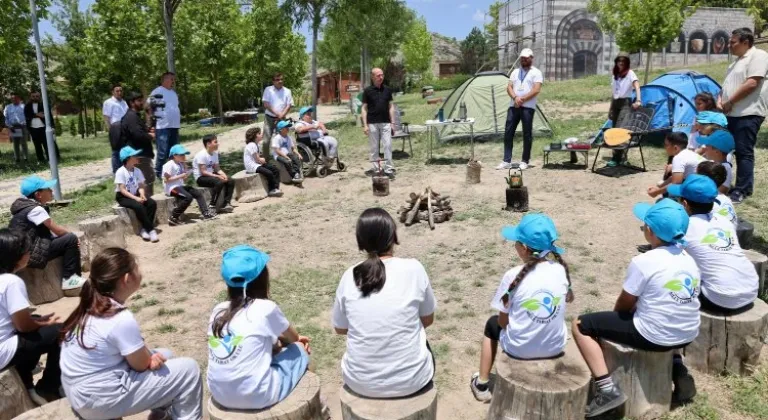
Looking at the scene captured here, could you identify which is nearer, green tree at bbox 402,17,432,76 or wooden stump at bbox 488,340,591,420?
wooden stump at bbox 488,340,591,420

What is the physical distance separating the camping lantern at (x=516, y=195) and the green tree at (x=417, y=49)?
130ft

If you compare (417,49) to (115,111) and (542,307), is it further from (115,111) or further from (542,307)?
(542,307)

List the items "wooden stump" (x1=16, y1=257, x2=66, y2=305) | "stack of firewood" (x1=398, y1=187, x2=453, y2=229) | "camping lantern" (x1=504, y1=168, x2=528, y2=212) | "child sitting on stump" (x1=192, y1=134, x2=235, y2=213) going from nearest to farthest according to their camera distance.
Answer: "wooden stump" (x1=16, y1=257, x2=66, y2=305) < "stack of firewood" (x1=398, y1=187, x2=453, y2=229) < "camping lantern" (x1=504, y1=168, x2=528, y2=212) < "child sitting on stump" (x1=192, y1=134, x2=235, y2=213)

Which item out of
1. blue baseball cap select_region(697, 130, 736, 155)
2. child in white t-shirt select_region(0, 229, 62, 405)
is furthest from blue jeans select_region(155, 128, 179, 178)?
blue baseball cap select_region(697, 130, 736, 155)

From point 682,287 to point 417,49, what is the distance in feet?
148

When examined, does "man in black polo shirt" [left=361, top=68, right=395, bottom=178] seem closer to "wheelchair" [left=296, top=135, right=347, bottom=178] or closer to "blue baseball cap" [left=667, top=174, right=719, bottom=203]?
"wheelchair" [left=296, top=135, right=347, bottom=178]

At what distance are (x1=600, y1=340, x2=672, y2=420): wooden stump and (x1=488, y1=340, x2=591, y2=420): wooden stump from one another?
0.24 metres

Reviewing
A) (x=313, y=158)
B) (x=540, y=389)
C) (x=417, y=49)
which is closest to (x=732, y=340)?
(x=540, y=389)

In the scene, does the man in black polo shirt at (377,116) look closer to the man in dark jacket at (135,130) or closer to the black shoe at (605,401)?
the man in dark jacket at (135,130)

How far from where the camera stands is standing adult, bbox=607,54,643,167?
8.91 m

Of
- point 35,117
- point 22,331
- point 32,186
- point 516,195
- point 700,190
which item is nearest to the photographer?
point 22,331

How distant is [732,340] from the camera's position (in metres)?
3.24

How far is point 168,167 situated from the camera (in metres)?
7.22

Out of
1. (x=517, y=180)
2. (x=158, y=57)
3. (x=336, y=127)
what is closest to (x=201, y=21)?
(x=158, y=57)
